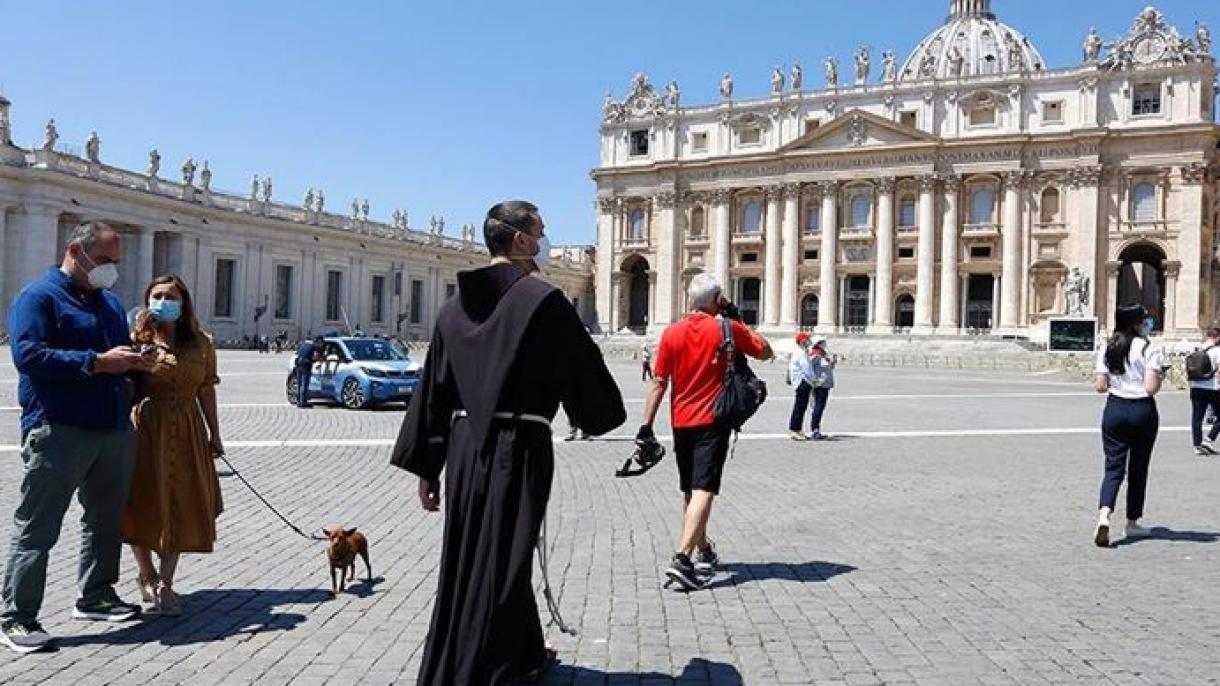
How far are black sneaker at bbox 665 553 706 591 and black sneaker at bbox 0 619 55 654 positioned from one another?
3408 millimetres

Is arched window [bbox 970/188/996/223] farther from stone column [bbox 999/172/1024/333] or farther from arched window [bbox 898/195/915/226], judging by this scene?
arched window [bbox 898/195/915/226]

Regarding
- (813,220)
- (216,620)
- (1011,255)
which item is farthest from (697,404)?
(813,220)

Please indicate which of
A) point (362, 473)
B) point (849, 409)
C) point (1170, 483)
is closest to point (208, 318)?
point (849, 409)

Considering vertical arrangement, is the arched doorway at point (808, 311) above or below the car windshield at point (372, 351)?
above

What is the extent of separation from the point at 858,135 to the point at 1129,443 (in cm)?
6445

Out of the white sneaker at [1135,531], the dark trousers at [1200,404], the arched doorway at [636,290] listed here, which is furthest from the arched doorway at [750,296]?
the white sneaker at [1135,531]

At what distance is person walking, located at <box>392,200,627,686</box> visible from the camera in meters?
3.83

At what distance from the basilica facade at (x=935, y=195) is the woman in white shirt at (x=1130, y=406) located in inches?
2287

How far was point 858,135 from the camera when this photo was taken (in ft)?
227

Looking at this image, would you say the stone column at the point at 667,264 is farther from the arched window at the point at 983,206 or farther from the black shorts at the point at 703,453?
the black shorts at the point at 703,453

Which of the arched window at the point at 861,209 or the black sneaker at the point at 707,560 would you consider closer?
the black sneaker at the point at 707,560

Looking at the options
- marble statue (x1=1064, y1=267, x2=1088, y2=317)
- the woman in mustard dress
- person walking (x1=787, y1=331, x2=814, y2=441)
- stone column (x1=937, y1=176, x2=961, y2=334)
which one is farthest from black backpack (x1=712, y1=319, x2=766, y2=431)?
stone column (x1=937, y1=176, x2=961, y2=334)

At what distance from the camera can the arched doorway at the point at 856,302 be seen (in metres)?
70.9

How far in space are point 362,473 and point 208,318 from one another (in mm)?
49552
